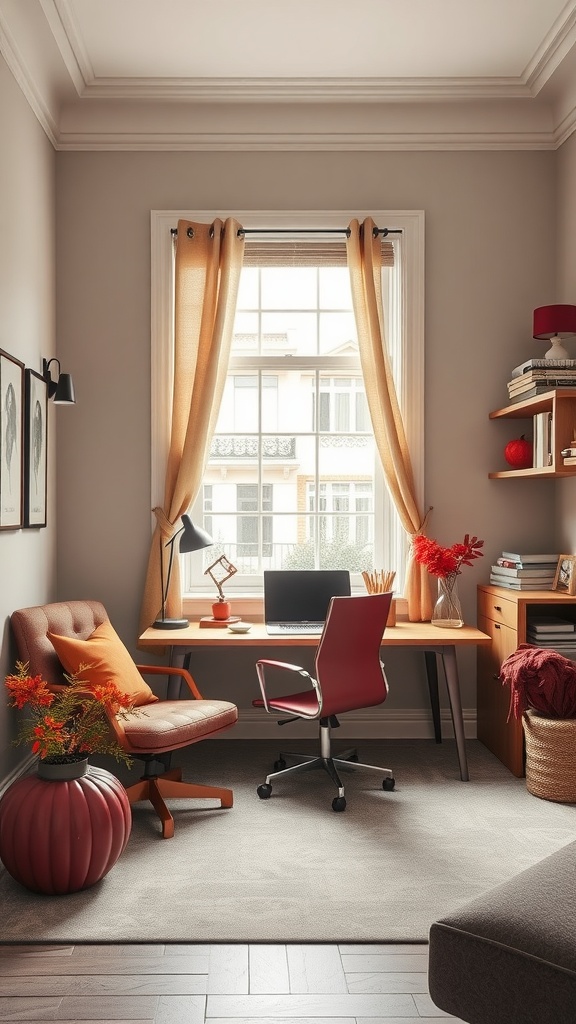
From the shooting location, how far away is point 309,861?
292cm

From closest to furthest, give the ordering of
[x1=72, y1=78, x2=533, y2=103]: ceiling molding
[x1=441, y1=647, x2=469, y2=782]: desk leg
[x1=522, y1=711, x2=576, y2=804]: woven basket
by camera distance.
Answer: [x1=522, y1=711, x2=576, y2=804]: woven basket < [x1=441, y1=647, x2=469, y2=782]: desk leg < [x1=72, y1=78, x2=533, y2=103]: ceiling molding

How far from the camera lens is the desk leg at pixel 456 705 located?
3787 mm

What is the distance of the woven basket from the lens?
3.48 meters

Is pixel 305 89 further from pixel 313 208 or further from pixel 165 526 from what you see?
pixel 165 526

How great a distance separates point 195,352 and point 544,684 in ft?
7.92

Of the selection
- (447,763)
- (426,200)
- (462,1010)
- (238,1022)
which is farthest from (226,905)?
(426,200)

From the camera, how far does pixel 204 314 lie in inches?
171

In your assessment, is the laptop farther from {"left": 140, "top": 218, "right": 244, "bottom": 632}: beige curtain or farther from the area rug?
the area rug

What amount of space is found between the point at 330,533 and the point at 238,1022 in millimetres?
2856

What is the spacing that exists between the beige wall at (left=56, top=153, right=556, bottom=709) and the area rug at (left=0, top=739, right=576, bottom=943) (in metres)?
0.92

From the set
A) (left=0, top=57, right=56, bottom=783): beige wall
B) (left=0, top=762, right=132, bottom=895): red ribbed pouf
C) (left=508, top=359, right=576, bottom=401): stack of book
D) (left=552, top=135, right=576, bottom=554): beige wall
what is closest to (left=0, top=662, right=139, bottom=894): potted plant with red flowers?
(left=0, top=762, right=132, bottom=895): red ribbed pouf

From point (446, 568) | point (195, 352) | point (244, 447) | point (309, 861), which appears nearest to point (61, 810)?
point (309, 861)

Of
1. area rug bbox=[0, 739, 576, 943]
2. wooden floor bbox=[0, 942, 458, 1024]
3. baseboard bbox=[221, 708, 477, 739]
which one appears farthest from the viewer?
baseboard bbox=[221, 708, 477, 739]

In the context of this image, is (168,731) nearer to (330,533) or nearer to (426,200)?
(330,533)
